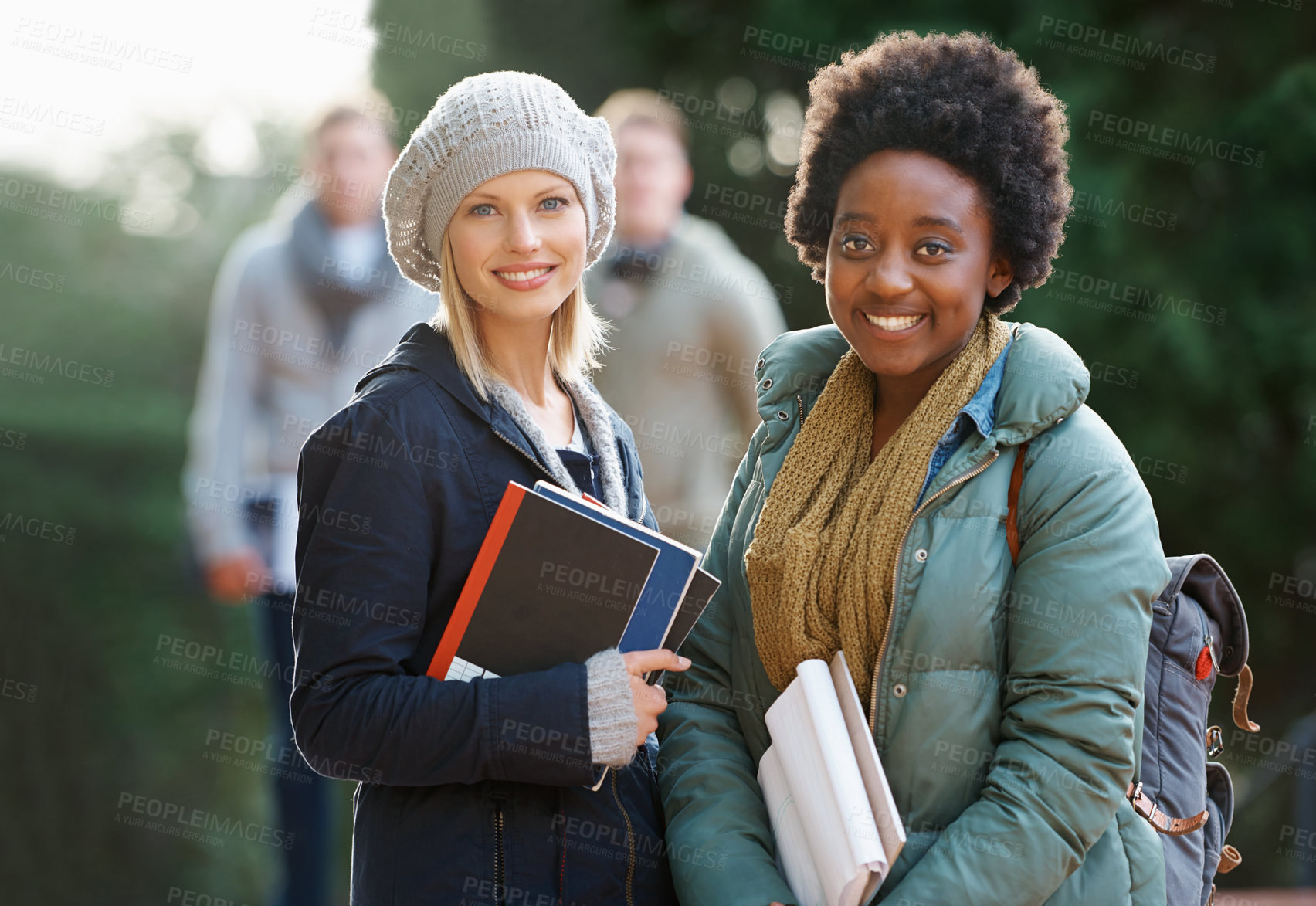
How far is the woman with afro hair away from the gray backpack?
6cm

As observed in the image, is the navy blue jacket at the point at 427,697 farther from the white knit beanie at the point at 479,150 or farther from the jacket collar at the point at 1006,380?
the jacket collar at the point at 1006,380

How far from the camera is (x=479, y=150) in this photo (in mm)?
1838

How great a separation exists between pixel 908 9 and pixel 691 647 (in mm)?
4428

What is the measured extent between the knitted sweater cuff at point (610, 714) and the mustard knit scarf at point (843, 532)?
0.87ft

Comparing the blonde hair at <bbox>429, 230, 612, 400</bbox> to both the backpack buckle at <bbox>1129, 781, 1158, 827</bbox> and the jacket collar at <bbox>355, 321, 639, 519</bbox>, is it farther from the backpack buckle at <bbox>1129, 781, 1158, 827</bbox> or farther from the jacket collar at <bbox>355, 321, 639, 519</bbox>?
the backpack buckle at <bbox>1129, 781, 1158, 827</bbox>

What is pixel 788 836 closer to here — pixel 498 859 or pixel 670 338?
pixel 498 859

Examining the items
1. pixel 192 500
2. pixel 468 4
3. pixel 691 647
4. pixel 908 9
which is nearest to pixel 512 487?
pixel 691 647

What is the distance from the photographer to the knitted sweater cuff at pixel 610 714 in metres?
1.66

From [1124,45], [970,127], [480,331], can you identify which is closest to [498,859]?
[480,331]

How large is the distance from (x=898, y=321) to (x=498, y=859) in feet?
3.26

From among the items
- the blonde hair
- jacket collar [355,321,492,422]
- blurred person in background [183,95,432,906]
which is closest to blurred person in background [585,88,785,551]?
blurred person in background [183,95,432,906]

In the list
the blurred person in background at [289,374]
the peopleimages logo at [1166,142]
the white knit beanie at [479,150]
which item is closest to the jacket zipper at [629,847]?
the white knit beanie at [479,150]

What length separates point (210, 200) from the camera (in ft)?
25.5

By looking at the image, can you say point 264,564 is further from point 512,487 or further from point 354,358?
point 512,487
